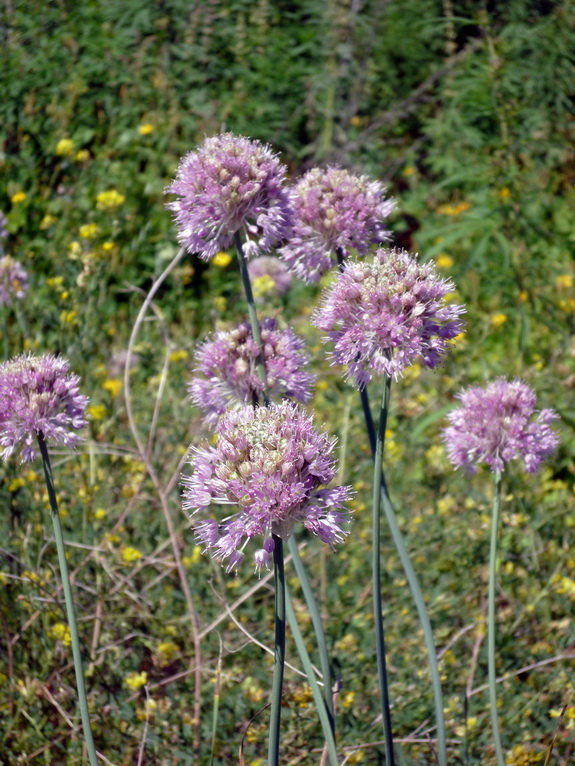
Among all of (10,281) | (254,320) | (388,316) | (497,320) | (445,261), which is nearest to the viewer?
(388,316)

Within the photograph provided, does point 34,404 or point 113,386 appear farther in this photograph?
point 113,386

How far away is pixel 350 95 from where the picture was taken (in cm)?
625

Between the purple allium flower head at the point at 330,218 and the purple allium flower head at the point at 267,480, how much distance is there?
0.54m

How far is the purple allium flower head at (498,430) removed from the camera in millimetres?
1725

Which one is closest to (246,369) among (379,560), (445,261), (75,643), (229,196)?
(229,196)

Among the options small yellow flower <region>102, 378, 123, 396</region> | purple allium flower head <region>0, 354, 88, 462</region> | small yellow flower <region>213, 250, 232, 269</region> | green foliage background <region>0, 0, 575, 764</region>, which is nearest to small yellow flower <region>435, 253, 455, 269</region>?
green foliage background <region>0, 0, 575, 764</region>

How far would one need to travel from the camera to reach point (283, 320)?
3.35 metres

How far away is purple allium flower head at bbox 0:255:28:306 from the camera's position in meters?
2.83

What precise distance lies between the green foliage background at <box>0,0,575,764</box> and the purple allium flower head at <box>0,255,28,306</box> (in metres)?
0.10

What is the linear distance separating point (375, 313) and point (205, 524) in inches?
18.2

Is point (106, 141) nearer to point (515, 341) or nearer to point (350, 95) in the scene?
point (350, 95)

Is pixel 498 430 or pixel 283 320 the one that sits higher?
pixel 498 430

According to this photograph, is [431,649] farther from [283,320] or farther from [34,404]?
[283,320]

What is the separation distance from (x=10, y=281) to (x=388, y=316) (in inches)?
75.3
